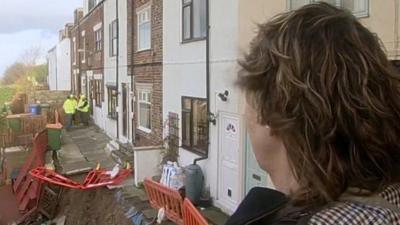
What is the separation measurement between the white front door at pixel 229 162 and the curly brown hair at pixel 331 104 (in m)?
7.30

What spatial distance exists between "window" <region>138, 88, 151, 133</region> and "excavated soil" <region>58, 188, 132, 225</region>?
8.06ft

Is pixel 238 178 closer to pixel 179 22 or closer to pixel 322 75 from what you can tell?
pixel 179 22

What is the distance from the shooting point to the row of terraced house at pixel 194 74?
752cm

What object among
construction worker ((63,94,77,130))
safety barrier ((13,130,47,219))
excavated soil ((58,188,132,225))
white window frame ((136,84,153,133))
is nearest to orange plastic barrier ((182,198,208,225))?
excavated soil ((58,188,132,225))

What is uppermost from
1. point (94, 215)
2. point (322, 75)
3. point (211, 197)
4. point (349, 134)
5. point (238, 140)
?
point (322, 75)

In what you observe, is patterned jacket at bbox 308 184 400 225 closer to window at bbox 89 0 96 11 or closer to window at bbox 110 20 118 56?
window at bbox 110 20 118 56

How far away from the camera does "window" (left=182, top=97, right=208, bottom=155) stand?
9.71 metres

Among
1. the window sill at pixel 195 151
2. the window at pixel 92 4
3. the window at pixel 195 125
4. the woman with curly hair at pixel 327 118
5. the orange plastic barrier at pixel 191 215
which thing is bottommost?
the orange plastic barrier at pixel 191 215

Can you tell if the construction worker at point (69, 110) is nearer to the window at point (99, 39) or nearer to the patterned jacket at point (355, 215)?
the window at point (99, 39)

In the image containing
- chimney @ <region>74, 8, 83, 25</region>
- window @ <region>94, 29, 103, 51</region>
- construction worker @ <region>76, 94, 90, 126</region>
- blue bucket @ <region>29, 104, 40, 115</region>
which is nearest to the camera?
window @ <region>94, 29, 103, 51</region>

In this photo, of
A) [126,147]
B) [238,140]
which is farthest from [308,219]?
[126,147]

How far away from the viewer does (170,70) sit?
11531 millimetres

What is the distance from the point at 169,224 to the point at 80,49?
20.4 metres

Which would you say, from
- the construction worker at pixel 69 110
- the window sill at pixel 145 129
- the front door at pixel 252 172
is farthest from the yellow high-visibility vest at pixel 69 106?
the front door at pixel 252 172
